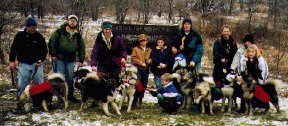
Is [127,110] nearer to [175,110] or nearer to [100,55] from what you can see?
[175,110]

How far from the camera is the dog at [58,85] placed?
462 centimetres

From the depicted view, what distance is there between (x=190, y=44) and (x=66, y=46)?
2756 mm

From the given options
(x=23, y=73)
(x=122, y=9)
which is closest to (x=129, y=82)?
(x=23, y=73)

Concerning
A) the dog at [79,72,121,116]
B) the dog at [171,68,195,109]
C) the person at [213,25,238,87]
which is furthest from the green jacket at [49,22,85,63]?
the person at [213,25,238,87]

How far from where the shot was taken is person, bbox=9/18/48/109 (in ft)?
14.5

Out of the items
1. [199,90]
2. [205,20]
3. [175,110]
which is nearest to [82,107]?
[175,110]

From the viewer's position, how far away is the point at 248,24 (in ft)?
60.3

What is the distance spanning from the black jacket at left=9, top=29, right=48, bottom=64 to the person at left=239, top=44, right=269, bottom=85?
426cm

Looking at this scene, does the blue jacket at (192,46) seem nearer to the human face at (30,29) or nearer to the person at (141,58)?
the person at (141,58)

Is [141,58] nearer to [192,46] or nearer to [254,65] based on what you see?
[192,46]

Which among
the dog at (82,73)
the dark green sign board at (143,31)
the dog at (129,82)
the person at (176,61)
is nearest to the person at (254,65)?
the person at (176,61)

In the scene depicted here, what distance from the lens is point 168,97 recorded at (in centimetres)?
445

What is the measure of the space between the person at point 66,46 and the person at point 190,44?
236 centimetres

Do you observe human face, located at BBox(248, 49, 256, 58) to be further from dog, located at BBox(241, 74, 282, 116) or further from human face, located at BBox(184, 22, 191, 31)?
human face, located at BBox(184, 22, 191, 31)
